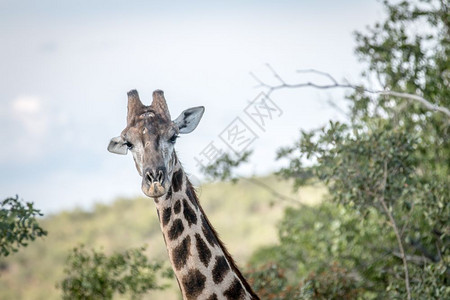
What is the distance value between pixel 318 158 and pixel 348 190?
54cm

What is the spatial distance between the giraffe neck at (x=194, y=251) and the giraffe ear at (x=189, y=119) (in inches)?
17.4

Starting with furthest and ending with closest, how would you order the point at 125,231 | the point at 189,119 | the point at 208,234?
the point at 125,231 → the point at 189,119 → the point at 208,234

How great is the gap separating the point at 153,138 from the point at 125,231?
27.0 metres

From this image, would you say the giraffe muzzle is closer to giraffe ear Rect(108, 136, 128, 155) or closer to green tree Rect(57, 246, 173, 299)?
giraffe ear Rect(108, 136, 128, 155)

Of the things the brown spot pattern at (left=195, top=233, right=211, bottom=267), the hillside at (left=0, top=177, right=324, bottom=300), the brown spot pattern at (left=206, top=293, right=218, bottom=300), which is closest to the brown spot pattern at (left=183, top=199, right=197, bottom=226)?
the brown spot pattern at (left=195, top=233, right=211, bottom=267)

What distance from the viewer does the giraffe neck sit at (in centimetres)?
627

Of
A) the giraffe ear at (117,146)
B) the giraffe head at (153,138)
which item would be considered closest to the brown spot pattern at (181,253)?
the giraffe head at (153,138)

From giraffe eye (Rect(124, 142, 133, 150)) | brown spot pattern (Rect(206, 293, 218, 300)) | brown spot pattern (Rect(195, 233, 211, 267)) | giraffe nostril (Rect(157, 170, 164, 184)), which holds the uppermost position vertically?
giraffe eye (Rect(124, 142, 133, 150))

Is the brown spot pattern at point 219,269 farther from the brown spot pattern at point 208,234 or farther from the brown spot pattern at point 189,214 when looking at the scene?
the brown spot pattern at point 189,214

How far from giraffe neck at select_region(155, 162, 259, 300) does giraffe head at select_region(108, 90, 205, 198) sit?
250mm

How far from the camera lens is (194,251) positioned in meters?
6.34

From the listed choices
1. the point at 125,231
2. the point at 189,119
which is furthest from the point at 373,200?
the point at 125,231

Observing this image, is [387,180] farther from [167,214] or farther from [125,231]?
[125,231]

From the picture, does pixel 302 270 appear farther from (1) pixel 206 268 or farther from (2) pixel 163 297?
(2) pixel 163 297
